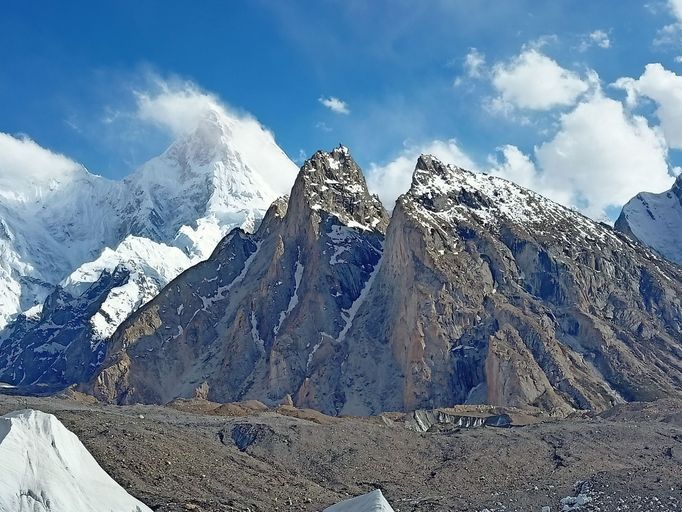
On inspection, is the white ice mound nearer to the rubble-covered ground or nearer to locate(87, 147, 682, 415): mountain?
the rubble-covered ground

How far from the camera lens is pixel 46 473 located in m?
33.3

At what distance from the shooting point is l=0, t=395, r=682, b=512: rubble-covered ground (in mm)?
53250

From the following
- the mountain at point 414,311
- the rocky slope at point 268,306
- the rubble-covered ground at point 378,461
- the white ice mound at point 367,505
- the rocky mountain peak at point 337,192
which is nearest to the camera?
the white ice mound at point 367,505

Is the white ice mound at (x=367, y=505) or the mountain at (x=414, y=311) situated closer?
the white ice mound at (x=367, y=505)

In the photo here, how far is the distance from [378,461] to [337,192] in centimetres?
11494

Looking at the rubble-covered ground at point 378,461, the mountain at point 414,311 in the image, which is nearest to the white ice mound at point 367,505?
the rubble-covered ground at point 378,461

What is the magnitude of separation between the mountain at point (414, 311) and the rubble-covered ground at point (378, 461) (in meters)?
39.1

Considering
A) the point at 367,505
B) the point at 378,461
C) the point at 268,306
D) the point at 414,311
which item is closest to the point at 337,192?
the point at 268,306

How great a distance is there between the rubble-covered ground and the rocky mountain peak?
268ft

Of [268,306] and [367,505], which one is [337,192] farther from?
[367,505]

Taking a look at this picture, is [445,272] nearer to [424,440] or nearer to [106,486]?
[424,440]

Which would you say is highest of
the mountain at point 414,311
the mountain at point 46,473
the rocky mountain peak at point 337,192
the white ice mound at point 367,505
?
the rocky mountain peak at point 337,192

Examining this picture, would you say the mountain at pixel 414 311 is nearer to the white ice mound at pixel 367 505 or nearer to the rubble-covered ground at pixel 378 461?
the rubble-covered ground at pixel 378 461

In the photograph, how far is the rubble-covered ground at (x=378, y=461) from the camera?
53250 mm
